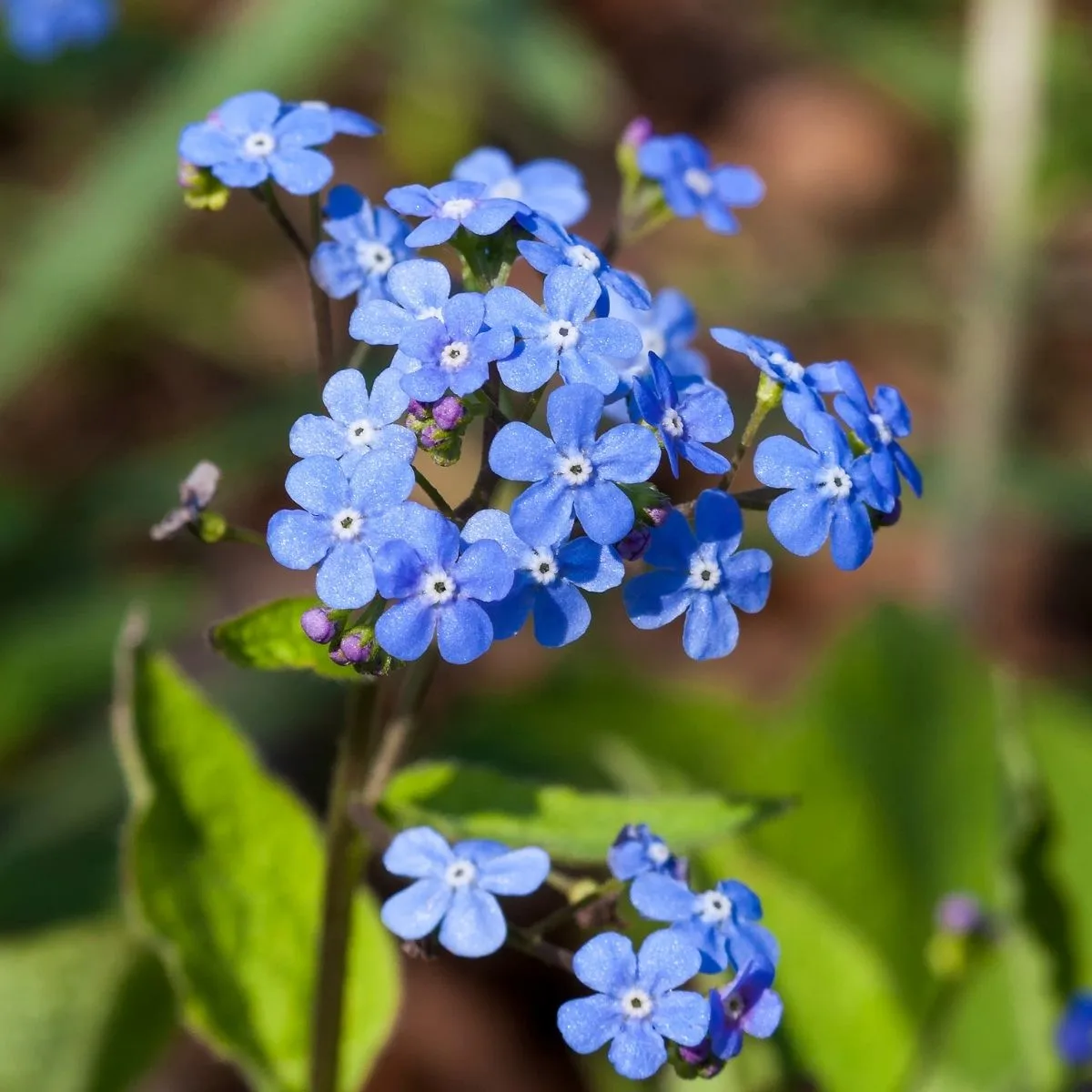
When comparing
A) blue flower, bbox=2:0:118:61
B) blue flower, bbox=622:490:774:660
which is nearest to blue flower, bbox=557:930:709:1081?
blue flower, bbox=622:490:774:660

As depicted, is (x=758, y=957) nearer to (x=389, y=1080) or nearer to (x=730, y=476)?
(x=730, y=476)

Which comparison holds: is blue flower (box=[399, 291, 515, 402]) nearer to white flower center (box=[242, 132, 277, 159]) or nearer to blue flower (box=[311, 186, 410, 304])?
blue flower (box=[311, 186, 410, 304])

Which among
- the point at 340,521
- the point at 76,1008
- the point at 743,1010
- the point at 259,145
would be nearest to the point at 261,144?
the point at 259,145

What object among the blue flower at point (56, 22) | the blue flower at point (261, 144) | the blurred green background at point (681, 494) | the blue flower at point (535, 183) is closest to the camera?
the blue flower at point (261, 144)

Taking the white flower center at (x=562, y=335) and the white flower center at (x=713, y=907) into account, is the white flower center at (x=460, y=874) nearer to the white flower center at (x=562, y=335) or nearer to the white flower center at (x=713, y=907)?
the white flower center at (x=713, y=907)

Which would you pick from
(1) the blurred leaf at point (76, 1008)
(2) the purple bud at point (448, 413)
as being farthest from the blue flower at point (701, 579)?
(1) the blurred leaf at point (76, 1008)

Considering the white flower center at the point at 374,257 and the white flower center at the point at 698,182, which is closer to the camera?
the white flower center at the point at 374,257
